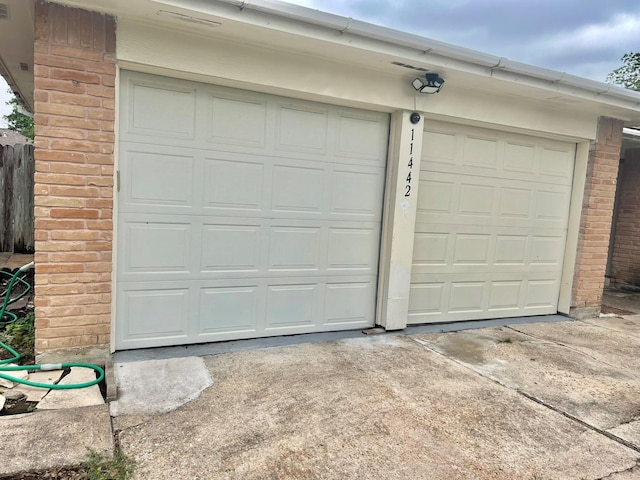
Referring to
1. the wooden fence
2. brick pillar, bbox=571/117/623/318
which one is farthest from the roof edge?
the wooden fence

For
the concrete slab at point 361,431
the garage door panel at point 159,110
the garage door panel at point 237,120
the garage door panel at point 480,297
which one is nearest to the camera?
the concrete slab at point 361,431

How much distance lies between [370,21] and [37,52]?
8.10 ft

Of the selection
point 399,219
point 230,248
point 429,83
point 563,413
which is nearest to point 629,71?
point 429,83

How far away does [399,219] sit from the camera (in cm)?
431

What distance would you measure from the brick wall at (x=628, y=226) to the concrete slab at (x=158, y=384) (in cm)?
796

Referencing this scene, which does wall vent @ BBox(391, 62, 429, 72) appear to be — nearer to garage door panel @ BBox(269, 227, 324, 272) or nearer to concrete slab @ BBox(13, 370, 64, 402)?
garage door panel @ BBox(269, 227, 324, 272)

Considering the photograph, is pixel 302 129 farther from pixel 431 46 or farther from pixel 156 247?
pixel 156 247

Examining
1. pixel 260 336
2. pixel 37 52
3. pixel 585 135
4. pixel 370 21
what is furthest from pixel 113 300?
pixel 585 135

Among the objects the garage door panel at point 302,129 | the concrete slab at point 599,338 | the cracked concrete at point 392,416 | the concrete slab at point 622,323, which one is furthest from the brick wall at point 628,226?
the garage door panel at point 302,129

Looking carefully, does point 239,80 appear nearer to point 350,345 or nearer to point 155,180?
point 155,180

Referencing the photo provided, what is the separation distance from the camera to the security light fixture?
397 centimetres

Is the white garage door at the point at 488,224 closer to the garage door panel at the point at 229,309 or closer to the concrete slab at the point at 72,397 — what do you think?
the garage door panel at the point at 229,309

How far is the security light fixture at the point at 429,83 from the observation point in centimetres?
397

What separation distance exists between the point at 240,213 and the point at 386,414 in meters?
2.10
